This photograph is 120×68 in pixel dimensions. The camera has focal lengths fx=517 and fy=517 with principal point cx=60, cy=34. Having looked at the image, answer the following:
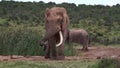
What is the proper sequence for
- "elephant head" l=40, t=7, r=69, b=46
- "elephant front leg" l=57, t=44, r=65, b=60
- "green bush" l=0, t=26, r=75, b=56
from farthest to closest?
"green bush" l=0, t=26, r=75, b=56 → "elephant front leg" l=57, t=44, r=65, b=60 → "elephant head" l=40, t=7, r=69, b=46

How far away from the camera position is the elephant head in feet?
49.3

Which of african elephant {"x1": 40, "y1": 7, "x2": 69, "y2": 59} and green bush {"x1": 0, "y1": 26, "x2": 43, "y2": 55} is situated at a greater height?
african elephant {"x1": 40, "y1": 7, "x2": 69, "y2": 59}

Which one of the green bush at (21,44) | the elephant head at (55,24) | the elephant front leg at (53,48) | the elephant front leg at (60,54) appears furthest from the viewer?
the green bush at (21,44)

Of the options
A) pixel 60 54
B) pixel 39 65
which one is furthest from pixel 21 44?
pixel 39 65

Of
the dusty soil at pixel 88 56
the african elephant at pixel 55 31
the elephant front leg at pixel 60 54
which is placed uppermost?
the african elephant at pixel 55 31

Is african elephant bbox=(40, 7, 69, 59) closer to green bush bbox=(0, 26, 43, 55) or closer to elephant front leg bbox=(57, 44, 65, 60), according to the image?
elephant front leg bbox=(57, 44, 65, 60)

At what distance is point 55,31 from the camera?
15102mm

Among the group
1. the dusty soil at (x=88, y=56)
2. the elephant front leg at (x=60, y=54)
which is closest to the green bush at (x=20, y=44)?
the dusty soil at (x=88, y=56)

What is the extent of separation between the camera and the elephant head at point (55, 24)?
15.0 meters

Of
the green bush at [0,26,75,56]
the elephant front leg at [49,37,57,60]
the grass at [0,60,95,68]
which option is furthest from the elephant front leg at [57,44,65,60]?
the green bush at [0,26,75,56]

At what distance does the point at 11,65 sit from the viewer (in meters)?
12.9

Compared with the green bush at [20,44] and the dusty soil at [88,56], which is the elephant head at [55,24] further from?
the green bush at [20,44]

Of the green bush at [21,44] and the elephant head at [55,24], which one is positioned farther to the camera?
the green bush at [21,44]

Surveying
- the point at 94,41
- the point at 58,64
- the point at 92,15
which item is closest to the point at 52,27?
the point at 58,64
